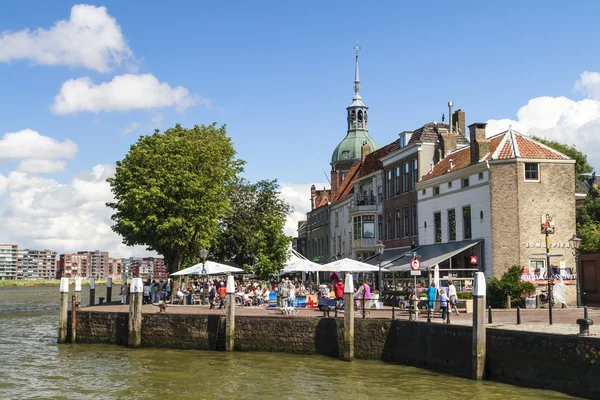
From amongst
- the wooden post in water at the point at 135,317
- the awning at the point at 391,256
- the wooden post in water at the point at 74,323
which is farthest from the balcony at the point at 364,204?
the wooden post in water at the point at 74,323

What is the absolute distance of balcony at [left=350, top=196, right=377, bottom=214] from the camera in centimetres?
5616

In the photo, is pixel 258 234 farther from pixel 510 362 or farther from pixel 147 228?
pixel 510 362

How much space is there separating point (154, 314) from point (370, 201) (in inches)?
1073

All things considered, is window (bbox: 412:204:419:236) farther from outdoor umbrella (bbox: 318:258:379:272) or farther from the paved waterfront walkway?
the paved waterfront walkway

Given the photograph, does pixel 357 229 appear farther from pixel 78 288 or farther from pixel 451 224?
pixel 78 288

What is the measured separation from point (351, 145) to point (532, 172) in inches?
2886

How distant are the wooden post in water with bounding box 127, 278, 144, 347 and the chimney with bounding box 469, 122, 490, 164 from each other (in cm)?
1970

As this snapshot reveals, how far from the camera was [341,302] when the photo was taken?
Answer: 3603 centimetres

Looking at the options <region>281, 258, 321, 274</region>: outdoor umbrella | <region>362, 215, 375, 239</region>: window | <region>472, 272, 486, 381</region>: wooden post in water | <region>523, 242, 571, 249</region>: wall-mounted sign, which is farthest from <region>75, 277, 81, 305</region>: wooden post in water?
<region>362, 215, 375, 239</region>: window

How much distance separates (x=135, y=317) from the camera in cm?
3381

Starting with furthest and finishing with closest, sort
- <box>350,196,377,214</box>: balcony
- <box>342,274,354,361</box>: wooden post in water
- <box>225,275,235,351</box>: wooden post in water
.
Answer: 1. <box>350,196,377,214</box>: balcony
2. <box>225,275,235,351</box>: wooden post in water
3. <box>342,274,354,361</box>: wooden post in water

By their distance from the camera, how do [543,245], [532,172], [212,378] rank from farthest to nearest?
[532,172], [543,245], [212,378]

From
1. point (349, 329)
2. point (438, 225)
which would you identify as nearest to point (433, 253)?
point (438, 225)

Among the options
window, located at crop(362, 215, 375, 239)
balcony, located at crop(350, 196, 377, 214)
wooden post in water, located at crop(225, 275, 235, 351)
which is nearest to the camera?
wooden post in water, located at crop(225, 275, 235, 351)
